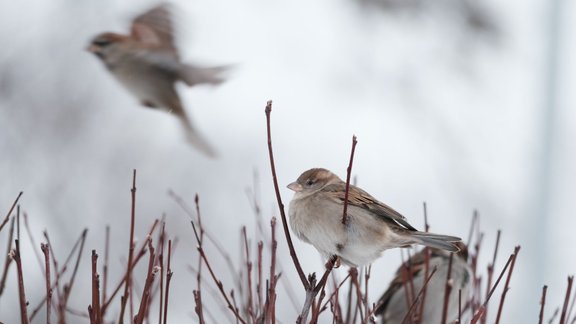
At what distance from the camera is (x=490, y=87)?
6.95m

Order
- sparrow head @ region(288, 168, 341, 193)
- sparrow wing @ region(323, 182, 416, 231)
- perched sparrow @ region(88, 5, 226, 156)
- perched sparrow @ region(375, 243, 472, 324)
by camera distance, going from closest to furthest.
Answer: sparrow wing @ region(323, 182, 416, 231) → sparrow head @ region(288, 168, 341, 193) → perched sparrow @ region(88, 5, 226, 156) → perched sparrow @ region(375, 243, 472, 324)

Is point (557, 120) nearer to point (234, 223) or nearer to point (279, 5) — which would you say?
point (234, 223)

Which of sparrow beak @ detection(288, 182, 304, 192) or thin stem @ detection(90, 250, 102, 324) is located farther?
sparrow beak @ detection(288, 182, 304, 192)

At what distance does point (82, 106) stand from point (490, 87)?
398 centimetres

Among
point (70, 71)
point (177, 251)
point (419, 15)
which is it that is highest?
point (419, 15)

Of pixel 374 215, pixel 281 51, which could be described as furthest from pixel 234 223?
pixel 374 215

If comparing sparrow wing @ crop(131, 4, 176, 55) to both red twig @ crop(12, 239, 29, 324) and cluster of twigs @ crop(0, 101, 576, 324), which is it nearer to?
cluster of twigs @ crop(0, 101, 576, 324)

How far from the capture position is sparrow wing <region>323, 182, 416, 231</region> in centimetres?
128

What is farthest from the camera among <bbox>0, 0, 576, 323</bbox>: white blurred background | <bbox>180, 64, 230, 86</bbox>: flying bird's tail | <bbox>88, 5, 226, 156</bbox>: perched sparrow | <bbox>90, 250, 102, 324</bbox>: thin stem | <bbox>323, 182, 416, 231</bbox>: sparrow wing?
<bbox>0, 0, 576, 323</bbox>: white blurred background

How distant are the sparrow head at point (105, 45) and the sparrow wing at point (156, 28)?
0.05m

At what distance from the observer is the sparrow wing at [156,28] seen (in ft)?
6.86

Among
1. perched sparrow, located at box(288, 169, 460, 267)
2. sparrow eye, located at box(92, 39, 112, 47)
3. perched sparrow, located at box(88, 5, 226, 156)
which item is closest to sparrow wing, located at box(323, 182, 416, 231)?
perched sparrow, located at box(288, 169, 460, 267)

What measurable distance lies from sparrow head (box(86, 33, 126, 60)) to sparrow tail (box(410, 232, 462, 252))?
3.95 ft

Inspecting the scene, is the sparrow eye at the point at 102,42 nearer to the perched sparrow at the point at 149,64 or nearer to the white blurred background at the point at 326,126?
the perched sparrow at the point at 149,64
